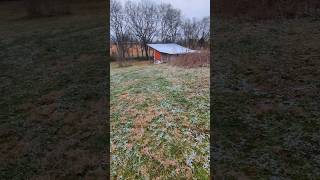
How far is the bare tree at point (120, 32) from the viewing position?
850 inches

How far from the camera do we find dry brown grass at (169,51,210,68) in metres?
21.6

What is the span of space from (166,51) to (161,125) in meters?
8.13

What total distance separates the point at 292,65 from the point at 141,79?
7339 mm

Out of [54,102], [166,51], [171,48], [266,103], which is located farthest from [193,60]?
[54,102]

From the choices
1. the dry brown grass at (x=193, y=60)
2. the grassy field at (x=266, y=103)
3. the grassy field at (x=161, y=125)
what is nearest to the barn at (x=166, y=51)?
the dry brown grass at (x=193, y=60)

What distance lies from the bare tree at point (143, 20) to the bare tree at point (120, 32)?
1.30 ft

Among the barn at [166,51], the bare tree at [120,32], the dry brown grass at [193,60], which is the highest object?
the bare tree at [120,32]

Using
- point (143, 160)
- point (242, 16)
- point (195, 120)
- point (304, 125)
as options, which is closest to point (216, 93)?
point (195, 120)

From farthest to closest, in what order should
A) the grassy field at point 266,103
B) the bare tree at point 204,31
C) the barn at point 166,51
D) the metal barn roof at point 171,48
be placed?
the bare tree at point 204,31
the barn at point 166,51
the metal barn roof at point 171,48
the grassy field at point 266,103

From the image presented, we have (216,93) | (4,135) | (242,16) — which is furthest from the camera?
(242,16)

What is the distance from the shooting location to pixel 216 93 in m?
17.3

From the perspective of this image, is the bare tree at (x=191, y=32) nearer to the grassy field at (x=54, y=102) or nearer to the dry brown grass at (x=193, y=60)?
the dry brown grass at (x=193, y=60)

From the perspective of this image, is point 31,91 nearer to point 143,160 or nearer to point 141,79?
point 141,79

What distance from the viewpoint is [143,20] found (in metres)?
23.6
